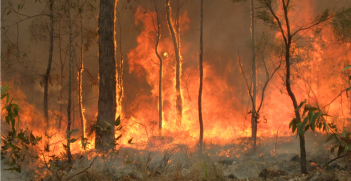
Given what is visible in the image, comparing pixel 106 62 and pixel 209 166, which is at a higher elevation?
pixel 106 62

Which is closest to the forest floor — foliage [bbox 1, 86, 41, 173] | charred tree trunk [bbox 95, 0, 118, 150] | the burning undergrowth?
the burning undergrowth

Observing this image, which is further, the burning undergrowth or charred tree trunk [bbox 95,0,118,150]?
charred tree trunk [bbox 95,0,118,150]

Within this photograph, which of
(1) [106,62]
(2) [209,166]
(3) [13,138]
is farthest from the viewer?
(1) [106,62]

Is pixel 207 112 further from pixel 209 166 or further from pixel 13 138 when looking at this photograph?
pixel 13 138

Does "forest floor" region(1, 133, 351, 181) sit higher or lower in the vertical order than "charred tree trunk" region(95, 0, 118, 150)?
lower

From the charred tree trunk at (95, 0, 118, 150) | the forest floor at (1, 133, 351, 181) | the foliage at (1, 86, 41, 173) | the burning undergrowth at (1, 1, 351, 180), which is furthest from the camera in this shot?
the charred tree trunk at (95, 0, 118, 150)

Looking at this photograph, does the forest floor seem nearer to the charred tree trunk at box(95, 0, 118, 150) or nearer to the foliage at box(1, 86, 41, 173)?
the foliage at box(1, 86, 41, 173)

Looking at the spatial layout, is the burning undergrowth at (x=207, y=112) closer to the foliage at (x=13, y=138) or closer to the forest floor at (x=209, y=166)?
the forest floor at (x=209, y=166)

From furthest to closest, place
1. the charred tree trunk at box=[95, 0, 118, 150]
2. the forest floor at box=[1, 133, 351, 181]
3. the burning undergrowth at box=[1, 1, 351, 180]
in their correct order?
the charred tree trunk at box=[95, 0, 118, 150], the burning undergrowth at box=[1, 1, 351, 180], the forest floor at box=[1, 133, 351, 181]

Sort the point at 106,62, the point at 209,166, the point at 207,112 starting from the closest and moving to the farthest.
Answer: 1. the point at 209,166
2. the point at 106,62
3. the point at 207,112

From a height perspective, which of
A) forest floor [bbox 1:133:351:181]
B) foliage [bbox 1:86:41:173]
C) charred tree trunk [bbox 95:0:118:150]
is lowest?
forest floor [bbox 1:133:351:181]

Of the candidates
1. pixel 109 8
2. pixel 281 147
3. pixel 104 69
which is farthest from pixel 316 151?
pixel 109 8

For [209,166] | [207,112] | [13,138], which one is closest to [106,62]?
[13,138]

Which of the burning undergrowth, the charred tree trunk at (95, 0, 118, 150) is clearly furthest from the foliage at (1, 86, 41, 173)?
the charred tree trunk at (95, 0, 118, 150)
